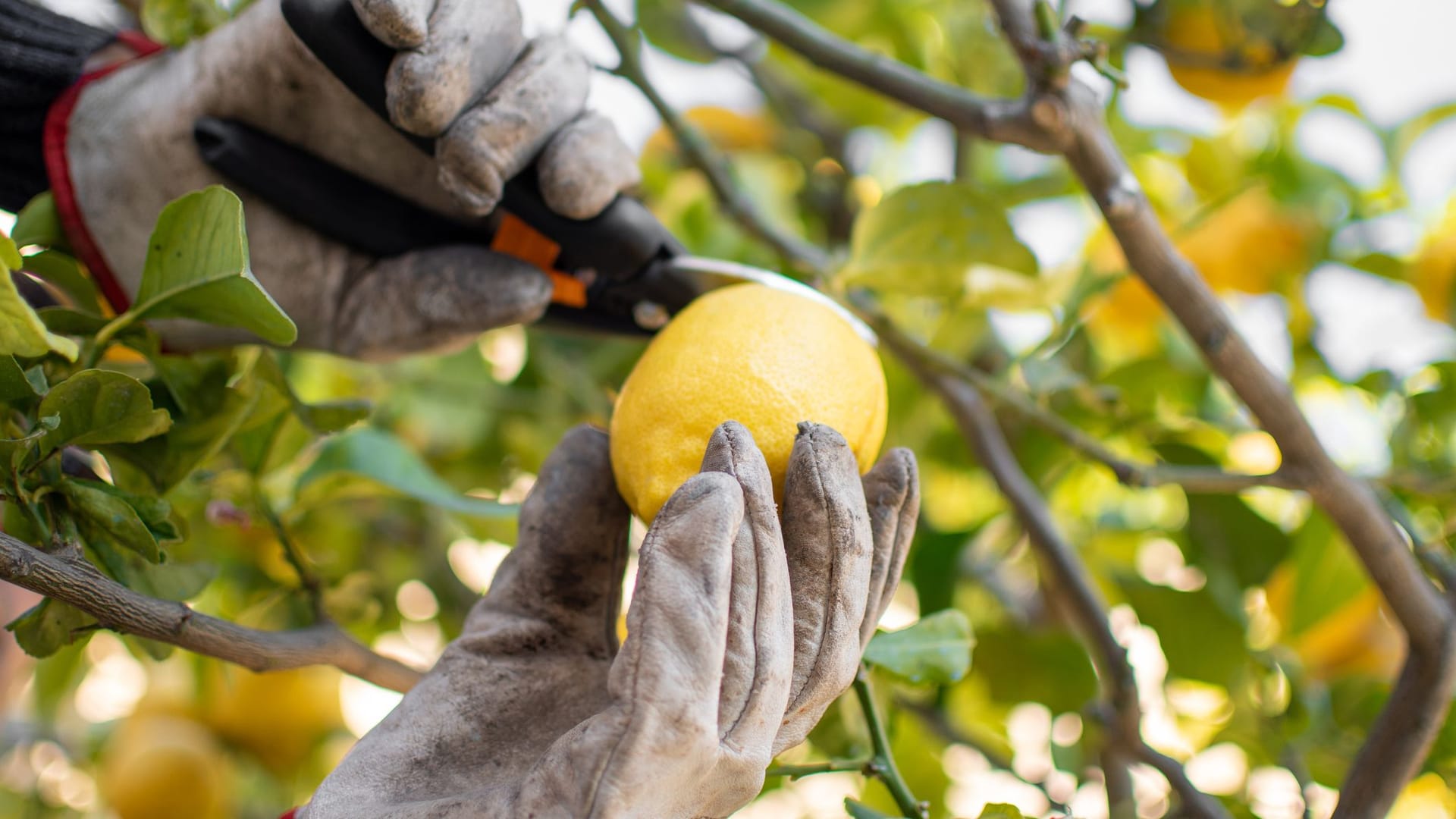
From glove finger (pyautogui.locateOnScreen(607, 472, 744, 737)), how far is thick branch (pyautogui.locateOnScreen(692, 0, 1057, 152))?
0.40 meters

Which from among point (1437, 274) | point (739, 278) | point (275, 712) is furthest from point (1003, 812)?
point (275, 712)

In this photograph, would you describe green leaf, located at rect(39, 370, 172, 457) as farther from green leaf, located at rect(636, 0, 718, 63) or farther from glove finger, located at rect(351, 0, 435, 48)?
green leaf, located at rect(636, 0, 718, 63)

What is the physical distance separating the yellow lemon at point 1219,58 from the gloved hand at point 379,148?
67cm

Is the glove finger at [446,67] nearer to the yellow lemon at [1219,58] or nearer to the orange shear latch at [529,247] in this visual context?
the orange shear latch at [529,247]

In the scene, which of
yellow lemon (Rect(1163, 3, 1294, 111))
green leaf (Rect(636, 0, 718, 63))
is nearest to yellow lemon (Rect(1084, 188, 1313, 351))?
yellow lemon (Rect(1163, 3, 1294, 111))

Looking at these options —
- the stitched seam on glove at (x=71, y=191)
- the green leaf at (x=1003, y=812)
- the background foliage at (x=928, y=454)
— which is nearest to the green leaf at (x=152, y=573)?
the background foliage at (x=928, y=454)

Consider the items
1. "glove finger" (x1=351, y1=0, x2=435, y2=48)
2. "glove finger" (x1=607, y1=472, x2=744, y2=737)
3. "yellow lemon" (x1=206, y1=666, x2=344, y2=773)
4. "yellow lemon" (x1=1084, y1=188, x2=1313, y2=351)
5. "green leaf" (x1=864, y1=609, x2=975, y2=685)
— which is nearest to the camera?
"glove finger" (x1=607, y1=472, x2=744, y2=737)

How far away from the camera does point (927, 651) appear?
622 millimetres

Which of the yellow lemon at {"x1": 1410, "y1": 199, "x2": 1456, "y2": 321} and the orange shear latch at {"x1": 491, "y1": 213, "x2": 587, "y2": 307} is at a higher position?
the orange shear latch at {"x1": 491, "y1": 213, "x2": 587, "y2": 307}

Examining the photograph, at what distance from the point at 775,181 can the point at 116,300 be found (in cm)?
93

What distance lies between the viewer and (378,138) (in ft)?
2.10

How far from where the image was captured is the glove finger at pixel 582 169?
0.57 meters

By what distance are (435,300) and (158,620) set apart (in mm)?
245

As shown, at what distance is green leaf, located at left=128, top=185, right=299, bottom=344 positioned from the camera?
1.61 ft
